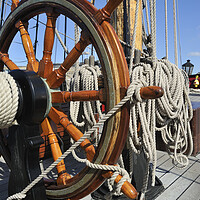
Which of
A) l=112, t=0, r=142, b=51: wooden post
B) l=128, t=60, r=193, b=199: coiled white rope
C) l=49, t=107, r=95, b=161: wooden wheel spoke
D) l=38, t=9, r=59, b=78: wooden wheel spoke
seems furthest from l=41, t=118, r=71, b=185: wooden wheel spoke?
l=112, t=0, r=142, b=51: wooden post

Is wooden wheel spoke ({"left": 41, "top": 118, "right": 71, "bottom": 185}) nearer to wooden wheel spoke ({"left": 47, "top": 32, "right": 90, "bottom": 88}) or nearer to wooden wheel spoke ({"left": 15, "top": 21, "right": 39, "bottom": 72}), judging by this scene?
wooden wheel spoke ({"left": 47, "top": 32, "right": 90, "bottom": 88})

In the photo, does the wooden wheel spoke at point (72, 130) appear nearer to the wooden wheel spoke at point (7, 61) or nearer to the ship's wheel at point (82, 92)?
the ship's wheel at point (82, 92)

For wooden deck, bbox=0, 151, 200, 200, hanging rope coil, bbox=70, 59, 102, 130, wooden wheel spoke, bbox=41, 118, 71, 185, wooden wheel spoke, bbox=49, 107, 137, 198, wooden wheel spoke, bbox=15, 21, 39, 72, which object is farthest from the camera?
wooden deck, bbox=0, 151, 200, 200

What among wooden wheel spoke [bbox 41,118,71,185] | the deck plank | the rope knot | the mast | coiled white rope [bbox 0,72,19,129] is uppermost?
the mast

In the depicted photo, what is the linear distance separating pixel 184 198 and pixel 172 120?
62cm

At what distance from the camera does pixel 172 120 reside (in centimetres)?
164

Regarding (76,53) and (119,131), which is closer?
(119,131)

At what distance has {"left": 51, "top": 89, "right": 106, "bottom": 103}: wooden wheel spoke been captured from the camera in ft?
3.16

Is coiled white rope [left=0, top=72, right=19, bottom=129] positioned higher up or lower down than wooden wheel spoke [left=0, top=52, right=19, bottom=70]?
lower down

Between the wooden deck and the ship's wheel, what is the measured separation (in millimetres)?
766

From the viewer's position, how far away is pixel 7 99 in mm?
967

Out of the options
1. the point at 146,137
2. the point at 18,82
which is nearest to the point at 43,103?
the point at 18,82

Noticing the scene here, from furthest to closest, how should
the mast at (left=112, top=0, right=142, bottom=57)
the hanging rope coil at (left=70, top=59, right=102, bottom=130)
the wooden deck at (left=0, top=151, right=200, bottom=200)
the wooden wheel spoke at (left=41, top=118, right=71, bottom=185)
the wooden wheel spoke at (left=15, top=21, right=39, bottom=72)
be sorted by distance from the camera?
the mast at (left=112, top=0, right=142, bottom=57) → the wooden deck at (left=0, top=151, right=200, bottom=200) → the hanging rope coil at (left=70, top=59, right=102, bottom=130) → the wooden wheel spoke at (left=15, top=21, right=39, bottom=72) → the wooden wheel spoke at (left=41, top=118, right=71, bottom=185)

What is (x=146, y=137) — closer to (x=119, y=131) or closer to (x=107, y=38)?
(x=119, y=131)
